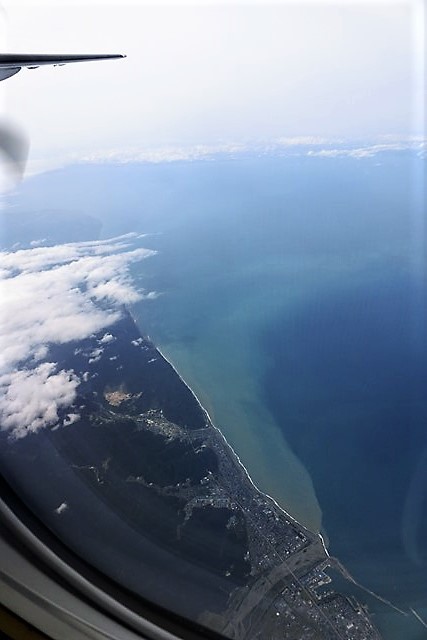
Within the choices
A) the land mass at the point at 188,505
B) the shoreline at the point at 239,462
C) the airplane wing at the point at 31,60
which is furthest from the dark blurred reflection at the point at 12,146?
the shoreline at the point at 239,462

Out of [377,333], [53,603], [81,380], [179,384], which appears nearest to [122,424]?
[81,380]

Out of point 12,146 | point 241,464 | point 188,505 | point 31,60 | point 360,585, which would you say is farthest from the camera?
point 241,464

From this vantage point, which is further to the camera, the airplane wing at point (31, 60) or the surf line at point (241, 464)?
the surf line at point (241, 464)

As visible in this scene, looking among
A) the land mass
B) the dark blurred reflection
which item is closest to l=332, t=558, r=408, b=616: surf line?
the land mass

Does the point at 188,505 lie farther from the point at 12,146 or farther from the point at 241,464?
the point at 12,146

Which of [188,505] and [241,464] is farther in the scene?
[241,464]

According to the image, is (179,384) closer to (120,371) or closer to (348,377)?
(120,371)

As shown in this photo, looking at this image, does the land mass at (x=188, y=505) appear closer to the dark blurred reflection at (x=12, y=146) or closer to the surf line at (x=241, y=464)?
the surf line at (x=241, y=464)

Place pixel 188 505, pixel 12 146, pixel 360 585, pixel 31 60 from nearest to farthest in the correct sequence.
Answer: pixel 31 60 → pixel 12 146 → pixel 360 585 → pixel 188 505

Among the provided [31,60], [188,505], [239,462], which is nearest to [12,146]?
[31,60]
